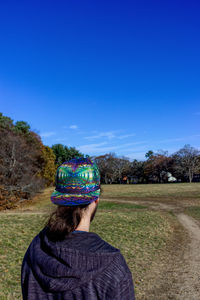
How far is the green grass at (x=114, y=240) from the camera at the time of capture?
6033 millimetres

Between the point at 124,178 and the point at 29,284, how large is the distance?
66803 mm

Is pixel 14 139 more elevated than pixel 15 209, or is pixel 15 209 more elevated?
pixel 14 139

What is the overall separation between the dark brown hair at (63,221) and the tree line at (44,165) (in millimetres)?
21531

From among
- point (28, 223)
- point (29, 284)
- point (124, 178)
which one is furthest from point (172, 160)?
point (29, 284)

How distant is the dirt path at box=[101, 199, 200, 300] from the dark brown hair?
5049 mm

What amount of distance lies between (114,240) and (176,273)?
3.10 metres

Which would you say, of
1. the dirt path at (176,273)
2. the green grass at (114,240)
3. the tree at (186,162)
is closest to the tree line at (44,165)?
the tree at (186,162)

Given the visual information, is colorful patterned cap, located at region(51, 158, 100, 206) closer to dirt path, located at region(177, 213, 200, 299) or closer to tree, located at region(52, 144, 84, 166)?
dirt path, located at region(177, 213, 200, 299)

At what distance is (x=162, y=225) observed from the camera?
1273 centimetres

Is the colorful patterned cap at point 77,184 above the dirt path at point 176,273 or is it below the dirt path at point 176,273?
above

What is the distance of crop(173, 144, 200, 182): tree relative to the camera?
185 feet

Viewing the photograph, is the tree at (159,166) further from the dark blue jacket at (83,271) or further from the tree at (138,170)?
the dark blue jacket at (83,271)

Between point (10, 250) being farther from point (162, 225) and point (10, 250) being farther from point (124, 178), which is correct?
point (124, 178)

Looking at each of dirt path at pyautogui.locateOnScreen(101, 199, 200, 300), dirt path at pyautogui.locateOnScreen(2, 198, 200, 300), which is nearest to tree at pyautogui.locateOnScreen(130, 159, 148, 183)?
dirt path at pyautogui.locateOnScreen(2, 198, 200, 300)
